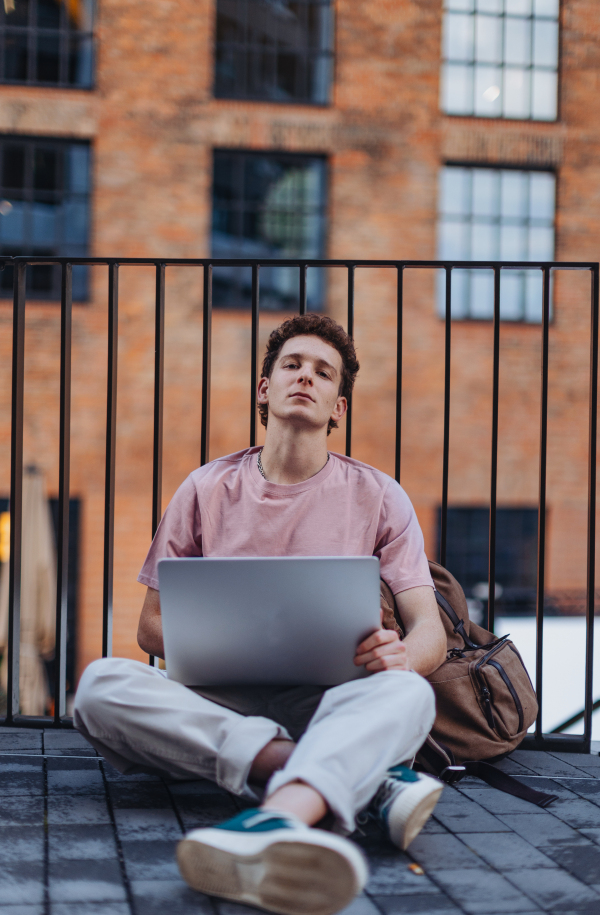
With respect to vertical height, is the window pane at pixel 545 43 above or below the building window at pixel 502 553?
above

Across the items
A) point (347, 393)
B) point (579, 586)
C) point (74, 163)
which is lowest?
point (579, 586)

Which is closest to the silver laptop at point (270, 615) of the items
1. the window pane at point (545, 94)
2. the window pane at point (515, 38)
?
the window pane at point (545, 94)

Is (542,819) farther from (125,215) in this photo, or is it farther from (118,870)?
(125,215)

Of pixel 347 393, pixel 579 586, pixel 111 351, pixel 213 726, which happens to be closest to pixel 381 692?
pixel 213 726

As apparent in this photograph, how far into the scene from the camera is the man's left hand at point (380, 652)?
1.76m

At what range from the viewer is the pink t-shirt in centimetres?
211

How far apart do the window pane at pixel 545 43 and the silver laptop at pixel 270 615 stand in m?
10.1

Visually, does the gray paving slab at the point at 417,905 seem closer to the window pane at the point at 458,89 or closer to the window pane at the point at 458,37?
the window pane at the point at 458,89

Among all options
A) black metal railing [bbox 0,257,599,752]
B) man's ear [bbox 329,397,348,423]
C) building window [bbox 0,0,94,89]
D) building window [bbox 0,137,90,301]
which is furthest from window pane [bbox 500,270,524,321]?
man's ear [bbox 329,397,348,423]

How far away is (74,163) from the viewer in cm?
938

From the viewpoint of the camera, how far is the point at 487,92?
9.92 m

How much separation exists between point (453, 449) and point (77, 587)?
4533mm

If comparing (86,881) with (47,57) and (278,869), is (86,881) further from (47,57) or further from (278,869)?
(47,57)

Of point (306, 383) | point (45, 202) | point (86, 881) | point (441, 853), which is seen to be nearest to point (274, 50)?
point (45, 202)
